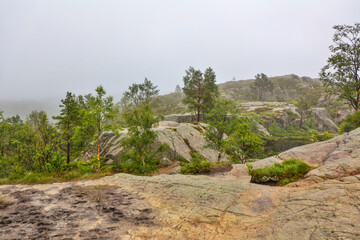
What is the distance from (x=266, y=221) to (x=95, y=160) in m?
17.7

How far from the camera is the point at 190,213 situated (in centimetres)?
649

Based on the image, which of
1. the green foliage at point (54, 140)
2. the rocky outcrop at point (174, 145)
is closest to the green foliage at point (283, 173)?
the green foliage at point (54, 140)

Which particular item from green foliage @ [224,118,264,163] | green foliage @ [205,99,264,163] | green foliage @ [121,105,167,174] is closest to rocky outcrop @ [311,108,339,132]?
green foliage @ [205,99,264,163]

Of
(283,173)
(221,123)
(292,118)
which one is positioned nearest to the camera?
(283,173)

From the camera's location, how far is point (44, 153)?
1530 centimetres

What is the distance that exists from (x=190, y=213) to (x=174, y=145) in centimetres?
2102

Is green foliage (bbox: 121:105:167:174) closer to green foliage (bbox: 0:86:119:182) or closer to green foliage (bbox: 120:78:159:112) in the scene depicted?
green foliage (bbox: 0:86:119:182)

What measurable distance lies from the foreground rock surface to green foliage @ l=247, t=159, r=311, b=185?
1.57 meters

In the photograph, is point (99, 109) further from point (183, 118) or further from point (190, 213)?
point (183, 118)

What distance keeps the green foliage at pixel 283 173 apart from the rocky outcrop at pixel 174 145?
49.6 feet

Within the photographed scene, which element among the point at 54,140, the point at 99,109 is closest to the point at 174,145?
the point at 99,109

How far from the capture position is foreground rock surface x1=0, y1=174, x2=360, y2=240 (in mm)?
4918

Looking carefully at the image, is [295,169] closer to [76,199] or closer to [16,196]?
[76,199]

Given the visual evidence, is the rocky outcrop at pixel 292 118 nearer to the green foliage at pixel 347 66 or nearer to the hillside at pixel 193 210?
the green foliage at pixel 347 66
